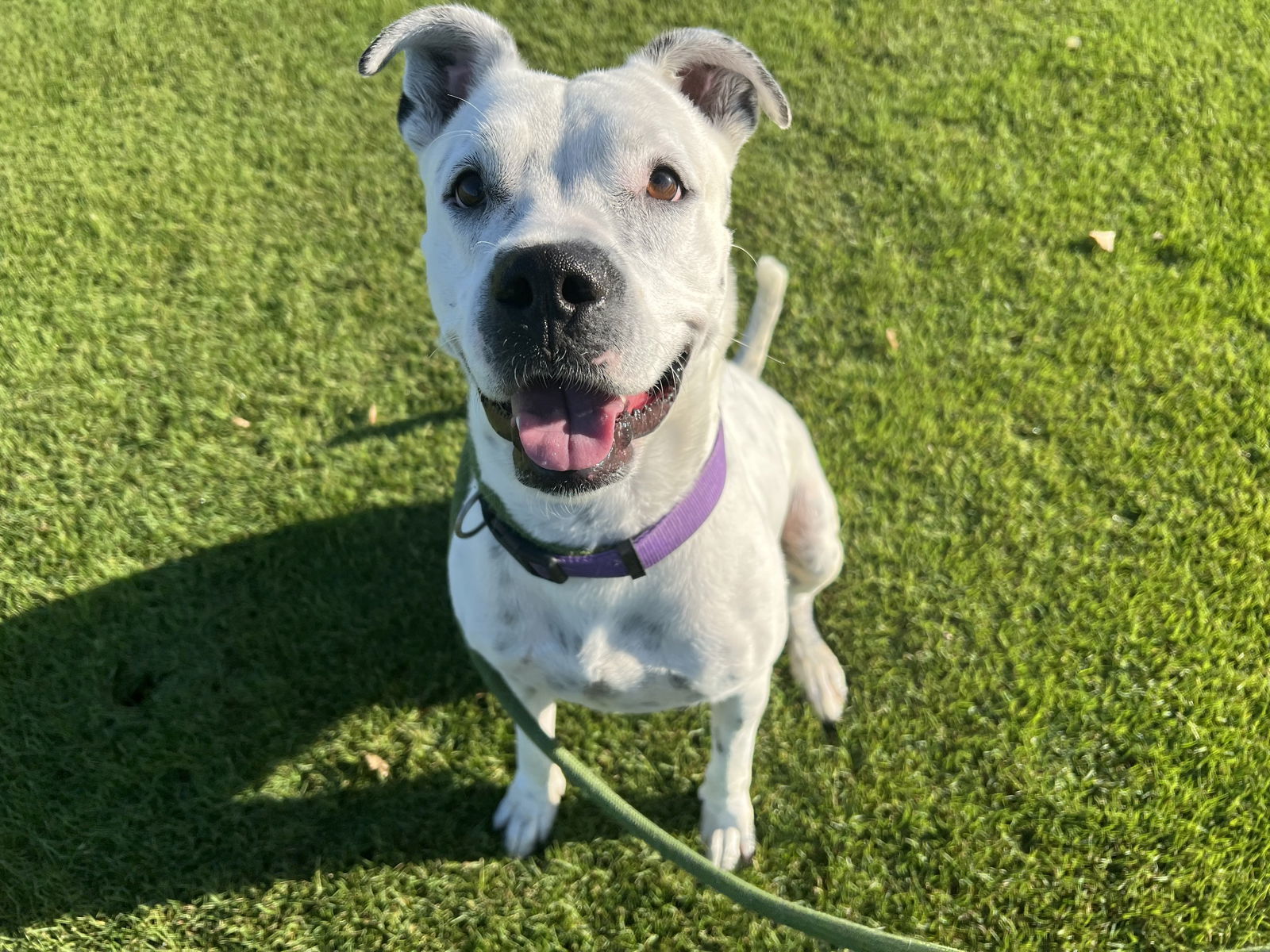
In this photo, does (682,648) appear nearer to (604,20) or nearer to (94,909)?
(94,909)

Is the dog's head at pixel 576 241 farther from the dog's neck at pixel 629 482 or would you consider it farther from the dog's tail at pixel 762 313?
the dog's tail at pixel 762 313

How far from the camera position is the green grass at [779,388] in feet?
10.3

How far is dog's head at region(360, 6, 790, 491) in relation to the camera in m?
1.82

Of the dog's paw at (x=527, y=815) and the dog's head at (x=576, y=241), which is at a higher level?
the dog's head at (x=576, y=241)

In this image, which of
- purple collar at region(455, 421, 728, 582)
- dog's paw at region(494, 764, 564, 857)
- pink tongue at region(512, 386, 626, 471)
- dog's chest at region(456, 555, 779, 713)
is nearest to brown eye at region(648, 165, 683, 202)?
pink tongue at region(512, 386, 626, 471)

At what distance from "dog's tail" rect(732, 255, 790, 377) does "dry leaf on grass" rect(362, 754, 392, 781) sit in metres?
2.25

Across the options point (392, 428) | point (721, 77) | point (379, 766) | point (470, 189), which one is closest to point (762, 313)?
point (721, 77)

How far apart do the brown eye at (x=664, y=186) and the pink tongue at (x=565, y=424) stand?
538 mm

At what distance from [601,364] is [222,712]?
2697mm

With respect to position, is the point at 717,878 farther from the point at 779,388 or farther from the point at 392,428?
the point at 392,428

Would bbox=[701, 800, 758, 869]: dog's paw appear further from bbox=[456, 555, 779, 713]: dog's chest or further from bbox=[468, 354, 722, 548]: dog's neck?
bbox=[468, 354, 722, 548]: dog's neck

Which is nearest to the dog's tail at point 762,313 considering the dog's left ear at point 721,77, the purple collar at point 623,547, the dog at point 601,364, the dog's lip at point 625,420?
the dog at point 601,364

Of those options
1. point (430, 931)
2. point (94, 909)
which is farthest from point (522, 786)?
point (94, 909)

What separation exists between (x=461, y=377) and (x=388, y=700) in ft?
5.92
